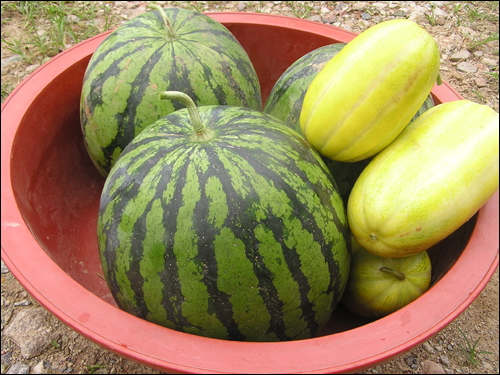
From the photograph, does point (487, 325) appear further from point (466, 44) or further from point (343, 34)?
point (466, 44)

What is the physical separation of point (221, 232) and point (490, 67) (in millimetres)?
3097

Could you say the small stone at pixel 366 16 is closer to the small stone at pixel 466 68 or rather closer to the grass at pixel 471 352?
the small stone at pixel 466 68

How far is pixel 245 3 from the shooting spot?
418cm

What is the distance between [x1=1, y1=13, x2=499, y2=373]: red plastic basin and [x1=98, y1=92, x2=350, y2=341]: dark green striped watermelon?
0.38ft

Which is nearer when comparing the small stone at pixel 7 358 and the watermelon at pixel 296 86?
the watermelon at pixel 296 86

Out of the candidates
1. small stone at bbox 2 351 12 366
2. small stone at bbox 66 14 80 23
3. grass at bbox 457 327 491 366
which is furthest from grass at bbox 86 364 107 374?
small stone at bbox 66 14 80 23

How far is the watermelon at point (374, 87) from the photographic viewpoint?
1.41 m

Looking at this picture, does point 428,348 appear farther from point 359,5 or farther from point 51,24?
point 51,24

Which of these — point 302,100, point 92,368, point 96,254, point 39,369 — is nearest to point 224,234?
point 302,100

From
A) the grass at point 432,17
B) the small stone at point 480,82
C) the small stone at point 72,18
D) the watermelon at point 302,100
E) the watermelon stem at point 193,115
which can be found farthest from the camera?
the small stone at point 72,18

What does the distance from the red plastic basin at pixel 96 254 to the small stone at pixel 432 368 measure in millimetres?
554

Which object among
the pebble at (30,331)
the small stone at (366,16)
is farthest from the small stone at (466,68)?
the pebble at (30,331)

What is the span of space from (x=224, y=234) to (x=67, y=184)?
130cm

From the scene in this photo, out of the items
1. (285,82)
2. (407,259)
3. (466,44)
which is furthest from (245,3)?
(407,259)
